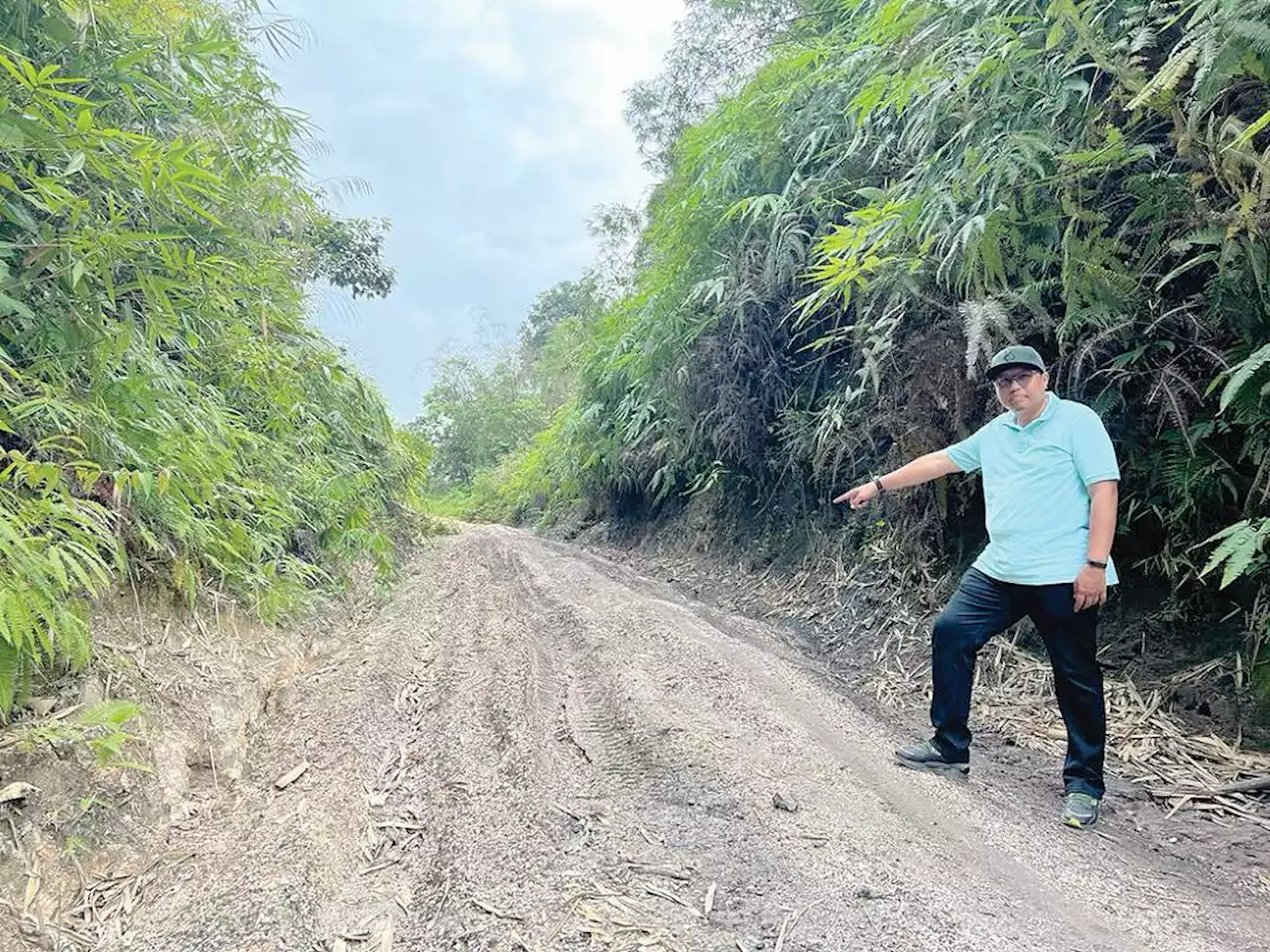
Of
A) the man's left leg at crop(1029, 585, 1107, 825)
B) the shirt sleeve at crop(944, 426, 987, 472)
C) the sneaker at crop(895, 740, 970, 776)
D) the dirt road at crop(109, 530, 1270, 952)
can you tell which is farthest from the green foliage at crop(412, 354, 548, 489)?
the man's left leg at crop(1029, 585, 1107, 825)

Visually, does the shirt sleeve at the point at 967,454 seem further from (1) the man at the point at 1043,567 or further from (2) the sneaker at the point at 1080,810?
(2) the sneaker at the point at 1080,810

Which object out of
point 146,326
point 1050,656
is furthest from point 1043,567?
point 146,326

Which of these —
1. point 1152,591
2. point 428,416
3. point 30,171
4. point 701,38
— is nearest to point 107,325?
point 30,171

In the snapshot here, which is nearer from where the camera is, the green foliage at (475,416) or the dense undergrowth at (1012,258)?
the dense undergrowth at (1012,258)

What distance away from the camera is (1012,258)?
Result: 324 cm

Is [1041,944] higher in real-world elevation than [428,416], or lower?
lower

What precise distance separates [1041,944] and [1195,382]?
2.28 m

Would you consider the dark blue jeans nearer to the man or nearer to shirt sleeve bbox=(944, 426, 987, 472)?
the man

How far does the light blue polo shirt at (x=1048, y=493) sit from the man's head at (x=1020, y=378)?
0.06 metres

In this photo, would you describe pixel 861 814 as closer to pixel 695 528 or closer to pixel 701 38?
pixel 695 528

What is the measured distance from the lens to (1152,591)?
2.98 metres

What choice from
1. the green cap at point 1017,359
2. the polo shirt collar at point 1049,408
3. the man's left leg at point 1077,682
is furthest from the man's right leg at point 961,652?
the green cap at point 1017,359

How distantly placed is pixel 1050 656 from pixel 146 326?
3476 mm

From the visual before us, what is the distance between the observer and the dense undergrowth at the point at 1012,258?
2.46 meters
